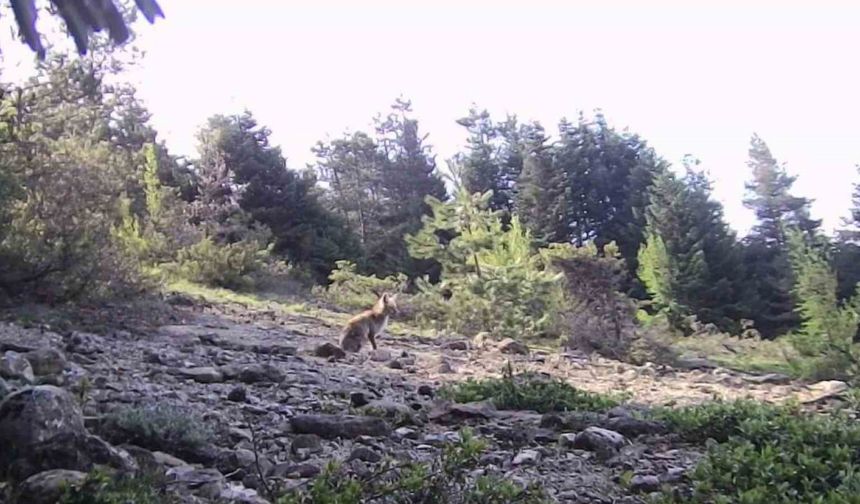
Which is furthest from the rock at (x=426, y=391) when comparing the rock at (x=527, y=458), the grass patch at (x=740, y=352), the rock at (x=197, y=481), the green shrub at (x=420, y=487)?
the grass patch at (x=740, y=352)

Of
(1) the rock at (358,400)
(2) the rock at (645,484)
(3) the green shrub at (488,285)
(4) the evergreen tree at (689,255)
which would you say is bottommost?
(2) the rock at (645,484)

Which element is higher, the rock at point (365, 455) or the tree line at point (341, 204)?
the tree line at point (341, 204)

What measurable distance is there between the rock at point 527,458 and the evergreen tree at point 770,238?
2324 centimetres

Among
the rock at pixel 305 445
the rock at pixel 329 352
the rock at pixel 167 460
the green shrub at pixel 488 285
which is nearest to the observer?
the rock at pixel 167 460

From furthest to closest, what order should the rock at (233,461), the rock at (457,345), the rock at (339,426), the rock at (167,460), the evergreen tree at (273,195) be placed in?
the evergreen tree at (273,195) < the rock at (457,345) < the rock at (339,426) < the rock at (233,461) < the rock at (167,460)

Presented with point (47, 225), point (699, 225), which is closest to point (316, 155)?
point (699, 225)

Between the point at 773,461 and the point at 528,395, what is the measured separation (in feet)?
6.60

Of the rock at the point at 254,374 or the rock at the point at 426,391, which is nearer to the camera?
the rock at the point at 254,374

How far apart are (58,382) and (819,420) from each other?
13.9 feet

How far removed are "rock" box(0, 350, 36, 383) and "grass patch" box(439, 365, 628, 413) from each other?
257 centimetres

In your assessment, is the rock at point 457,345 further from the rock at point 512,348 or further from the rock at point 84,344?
the rock at point 84,344

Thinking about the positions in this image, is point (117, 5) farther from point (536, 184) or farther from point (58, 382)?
point (536, 184)

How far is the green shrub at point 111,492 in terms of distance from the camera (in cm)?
271

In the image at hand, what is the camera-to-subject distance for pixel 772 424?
436 centimetres
